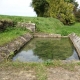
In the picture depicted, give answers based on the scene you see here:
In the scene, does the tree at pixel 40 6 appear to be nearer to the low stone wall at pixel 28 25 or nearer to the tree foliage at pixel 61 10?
the tree foliage at pixel 61 10

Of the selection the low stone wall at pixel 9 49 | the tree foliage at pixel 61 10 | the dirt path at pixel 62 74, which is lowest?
the low stone wall at pixel 9 49

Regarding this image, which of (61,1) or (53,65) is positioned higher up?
(61,1)

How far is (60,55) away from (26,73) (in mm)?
4941

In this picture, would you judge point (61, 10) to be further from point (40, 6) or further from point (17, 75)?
point (17, 75)

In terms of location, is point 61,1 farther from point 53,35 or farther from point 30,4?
point 53,35

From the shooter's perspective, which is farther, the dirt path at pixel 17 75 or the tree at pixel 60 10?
the tree at pixel 60 10

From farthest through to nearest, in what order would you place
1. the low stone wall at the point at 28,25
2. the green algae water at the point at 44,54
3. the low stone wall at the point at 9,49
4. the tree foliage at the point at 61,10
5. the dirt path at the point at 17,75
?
the tree foliage at the point at 61,10 → the low stone wall at the point at 28,25 → the green algae water at the point at 44,54 → the low stone wall at the point at 9,49 → the dirt path at the point at 17,75

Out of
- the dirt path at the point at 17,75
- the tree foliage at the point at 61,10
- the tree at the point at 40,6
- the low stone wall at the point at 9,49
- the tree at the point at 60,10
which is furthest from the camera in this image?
the tree at the point at 40,6

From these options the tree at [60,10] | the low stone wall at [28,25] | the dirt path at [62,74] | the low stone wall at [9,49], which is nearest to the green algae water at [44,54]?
the low stone wall at [9,49]

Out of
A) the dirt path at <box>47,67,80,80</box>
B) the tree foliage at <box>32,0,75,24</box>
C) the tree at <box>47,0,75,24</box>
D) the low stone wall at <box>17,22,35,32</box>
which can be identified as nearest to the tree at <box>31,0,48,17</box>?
the tree foliage at <box>32,0,75,24</box>

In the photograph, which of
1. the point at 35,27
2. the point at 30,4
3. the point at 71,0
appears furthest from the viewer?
the point at 71,0

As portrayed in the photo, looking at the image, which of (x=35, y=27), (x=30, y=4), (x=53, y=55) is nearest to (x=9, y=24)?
(x=35, y=27)

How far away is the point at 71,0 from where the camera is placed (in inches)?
1980

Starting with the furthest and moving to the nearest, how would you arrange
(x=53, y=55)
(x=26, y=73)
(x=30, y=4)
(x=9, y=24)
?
(x=30, y=4)
(x=9, y=24)
(x=53, y=55)
(x=26, y=73)
